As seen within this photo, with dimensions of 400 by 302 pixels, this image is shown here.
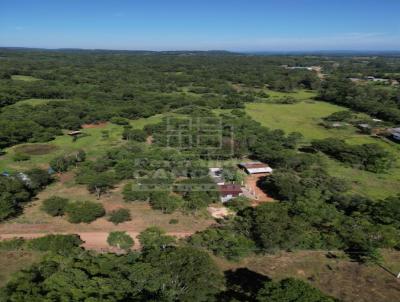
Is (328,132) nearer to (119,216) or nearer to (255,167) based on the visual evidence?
(255,167)

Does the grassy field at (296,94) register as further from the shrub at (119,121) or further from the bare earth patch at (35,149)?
the bare earth patch at (35,149)

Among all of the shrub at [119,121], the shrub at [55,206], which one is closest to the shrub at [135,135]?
the shrub at [119,121]

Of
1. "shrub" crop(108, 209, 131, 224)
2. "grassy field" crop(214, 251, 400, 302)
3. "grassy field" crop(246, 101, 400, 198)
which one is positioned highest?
"shrub" crop(108, 209, 131, 224)

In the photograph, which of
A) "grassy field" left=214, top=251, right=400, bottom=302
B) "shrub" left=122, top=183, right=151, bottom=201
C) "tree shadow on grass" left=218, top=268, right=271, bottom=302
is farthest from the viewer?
"shrub" left=122, top=183, right=151, bottom=201

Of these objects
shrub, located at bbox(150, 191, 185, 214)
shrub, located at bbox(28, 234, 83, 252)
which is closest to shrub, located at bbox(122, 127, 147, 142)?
shrub, located at bbox(150, 191, 185, 214)

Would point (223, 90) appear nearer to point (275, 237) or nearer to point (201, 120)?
point (201, 120)

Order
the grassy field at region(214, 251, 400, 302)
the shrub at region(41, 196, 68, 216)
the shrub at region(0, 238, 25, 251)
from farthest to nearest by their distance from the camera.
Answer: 1. the shrub at region(41, 196, 68, 216)
2. the shrub at region(0, 238, 25, 251)
3. the grassy field at region(214, 251, 400, 302)

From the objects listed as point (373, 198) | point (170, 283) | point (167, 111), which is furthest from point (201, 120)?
point (170, 283)

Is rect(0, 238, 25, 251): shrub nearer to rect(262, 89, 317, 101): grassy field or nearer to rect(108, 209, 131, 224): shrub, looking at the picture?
rect(108, 209, 131, 224): shrub

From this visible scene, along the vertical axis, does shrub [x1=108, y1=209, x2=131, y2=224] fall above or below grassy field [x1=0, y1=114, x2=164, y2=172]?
above
